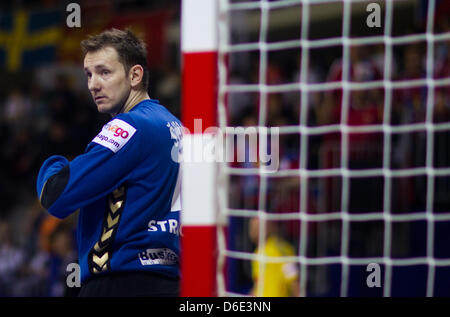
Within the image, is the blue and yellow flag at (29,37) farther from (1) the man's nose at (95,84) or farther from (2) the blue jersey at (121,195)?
(2) the blue jersey at (121,195)

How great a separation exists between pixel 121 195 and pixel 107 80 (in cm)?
46

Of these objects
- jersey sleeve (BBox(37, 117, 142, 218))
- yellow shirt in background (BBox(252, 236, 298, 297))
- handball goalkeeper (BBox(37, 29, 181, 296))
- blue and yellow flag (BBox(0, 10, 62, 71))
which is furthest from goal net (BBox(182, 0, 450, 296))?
blue and yellow flag (BBox(0, 10, 62, 71))

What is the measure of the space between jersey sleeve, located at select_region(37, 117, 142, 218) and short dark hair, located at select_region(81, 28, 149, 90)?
12.1 inches

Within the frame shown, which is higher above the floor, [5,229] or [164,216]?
[164,216]

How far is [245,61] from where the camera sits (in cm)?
880

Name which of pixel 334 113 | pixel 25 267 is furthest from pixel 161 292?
pixel 25 267

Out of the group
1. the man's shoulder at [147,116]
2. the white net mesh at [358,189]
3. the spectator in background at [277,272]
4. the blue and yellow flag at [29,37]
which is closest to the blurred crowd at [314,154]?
the white net mesh at [358,189]

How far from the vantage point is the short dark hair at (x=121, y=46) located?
2.93 metres

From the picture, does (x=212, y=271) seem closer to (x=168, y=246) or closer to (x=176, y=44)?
(x=168, y=246)

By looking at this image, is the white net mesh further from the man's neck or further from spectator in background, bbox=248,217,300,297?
the man's neck

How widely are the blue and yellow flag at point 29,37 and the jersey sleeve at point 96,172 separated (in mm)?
7754

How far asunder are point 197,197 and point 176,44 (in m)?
8.65

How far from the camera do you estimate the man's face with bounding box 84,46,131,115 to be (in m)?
2.88
